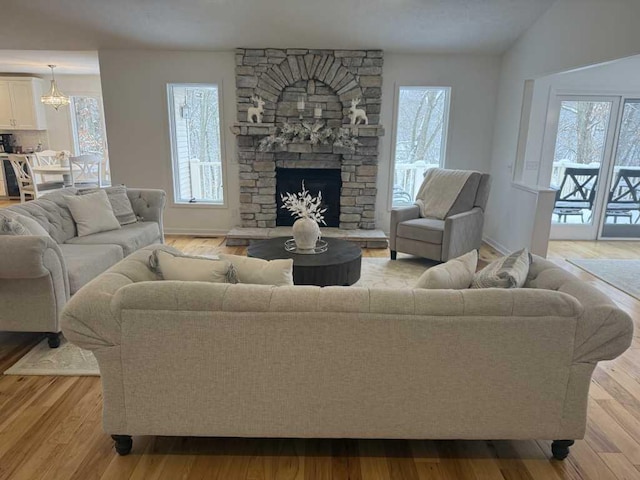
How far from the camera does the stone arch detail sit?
222 inches

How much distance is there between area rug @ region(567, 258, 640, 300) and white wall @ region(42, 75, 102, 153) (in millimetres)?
9004

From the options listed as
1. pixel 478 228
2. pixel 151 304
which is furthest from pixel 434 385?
pixel 478 228

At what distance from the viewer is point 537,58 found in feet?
16.1

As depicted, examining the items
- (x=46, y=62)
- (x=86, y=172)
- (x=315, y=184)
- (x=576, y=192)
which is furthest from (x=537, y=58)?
(x=46, y=62)

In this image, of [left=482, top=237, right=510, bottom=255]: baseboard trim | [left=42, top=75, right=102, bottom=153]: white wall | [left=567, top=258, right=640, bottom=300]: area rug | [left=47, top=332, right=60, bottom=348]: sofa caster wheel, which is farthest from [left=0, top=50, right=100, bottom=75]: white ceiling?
[left=567, top=258, right=640, bottom=300]: area rug

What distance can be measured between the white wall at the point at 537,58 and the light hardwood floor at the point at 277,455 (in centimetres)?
295

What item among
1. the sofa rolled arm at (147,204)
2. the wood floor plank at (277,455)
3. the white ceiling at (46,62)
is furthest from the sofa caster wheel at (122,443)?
the white ceiling at (46,62)

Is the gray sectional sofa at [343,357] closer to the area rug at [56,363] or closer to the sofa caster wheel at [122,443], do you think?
the sofa caster wheel at [122,443]

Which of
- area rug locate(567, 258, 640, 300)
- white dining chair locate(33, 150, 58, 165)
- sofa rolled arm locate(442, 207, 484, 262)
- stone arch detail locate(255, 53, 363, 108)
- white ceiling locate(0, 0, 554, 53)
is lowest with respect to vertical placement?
area rug locate(567, 258, 640, 300)

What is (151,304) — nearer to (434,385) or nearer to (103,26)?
(434,385)

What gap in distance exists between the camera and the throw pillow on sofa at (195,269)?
2043 mm

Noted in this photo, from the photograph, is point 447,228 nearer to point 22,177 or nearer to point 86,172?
point 86,172

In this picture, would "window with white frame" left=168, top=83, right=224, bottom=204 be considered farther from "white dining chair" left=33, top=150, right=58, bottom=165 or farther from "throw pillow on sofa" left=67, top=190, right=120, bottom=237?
"white dining chair" left=33, top=150, right=58, bottom=165

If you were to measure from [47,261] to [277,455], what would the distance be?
1887 mm
